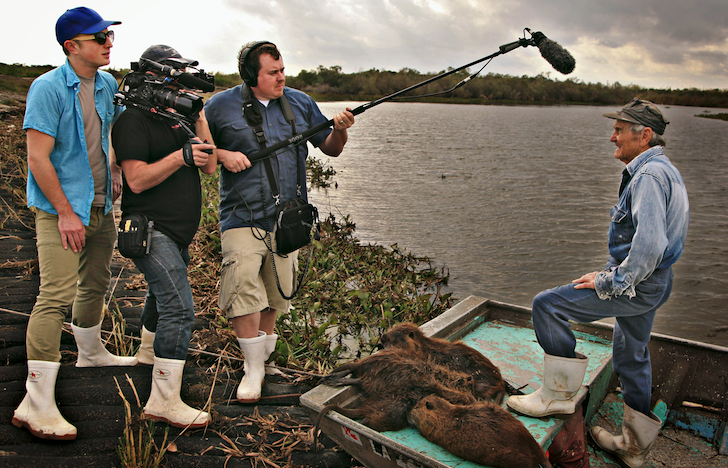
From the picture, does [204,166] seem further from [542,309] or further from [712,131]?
[712,131]

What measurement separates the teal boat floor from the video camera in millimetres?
2441

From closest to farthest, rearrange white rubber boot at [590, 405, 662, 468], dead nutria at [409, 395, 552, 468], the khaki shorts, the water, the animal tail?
1. dead nutria at [409, 395, 552, 468]
2. the animal tail
3. white rubber boot at [590, 405, 662, 468]
4. the khaki shorts
5. the water

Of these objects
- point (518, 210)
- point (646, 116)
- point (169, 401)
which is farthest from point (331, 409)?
point (518, 210)

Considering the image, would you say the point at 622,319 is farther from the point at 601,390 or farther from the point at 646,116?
the point at 646,116

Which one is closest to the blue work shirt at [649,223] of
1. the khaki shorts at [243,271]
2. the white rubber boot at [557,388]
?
the white rubber boot at [557,388]

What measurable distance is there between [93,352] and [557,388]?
342cm

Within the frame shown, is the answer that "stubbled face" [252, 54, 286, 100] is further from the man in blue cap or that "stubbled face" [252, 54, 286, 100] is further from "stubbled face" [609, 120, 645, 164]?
"stubbled face" [609, 120, 645, 164]

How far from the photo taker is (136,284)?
5754mm

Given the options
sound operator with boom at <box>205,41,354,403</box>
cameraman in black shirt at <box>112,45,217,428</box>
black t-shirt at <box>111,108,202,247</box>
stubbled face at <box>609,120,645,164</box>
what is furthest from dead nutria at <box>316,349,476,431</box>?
stubbled face at <box>609,120,645,164</box>

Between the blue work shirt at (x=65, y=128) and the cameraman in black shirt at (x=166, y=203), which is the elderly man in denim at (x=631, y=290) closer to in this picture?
the cameraman in black shirt at (x=166, y=203)

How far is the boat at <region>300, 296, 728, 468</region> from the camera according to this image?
3246 millimetres

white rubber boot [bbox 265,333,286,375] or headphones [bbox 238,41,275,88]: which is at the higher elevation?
headphones [bbox 238,41,275,88]

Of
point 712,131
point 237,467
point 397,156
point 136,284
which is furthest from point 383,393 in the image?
point 712,131

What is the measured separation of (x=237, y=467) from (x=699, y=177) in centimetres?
2086
